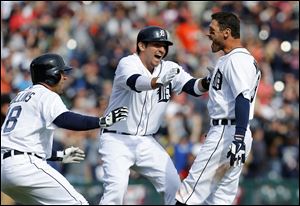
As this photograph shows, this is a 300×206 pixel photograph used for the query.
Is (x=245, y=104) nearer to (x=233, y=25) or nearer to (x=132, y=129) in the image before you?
(x=233, y=25)

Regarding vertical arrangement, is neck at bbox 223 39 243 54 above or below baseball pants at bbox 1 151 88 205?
above

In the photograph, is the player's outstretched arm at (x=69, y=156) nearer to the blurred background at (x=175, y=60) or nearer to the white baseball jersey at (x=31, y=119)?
the white baseball jersey at (x=31, y=119)

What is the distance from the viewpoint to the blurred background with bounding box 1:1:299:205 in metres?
14.2

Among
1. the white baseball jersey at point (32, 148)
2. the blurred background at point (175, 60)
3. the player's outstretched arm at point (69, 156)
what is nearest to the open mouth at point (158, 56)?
the player's outstretched arm at point (69, 156)

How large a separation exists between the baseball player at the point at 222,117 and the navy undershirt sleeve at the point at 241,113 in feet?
0.14

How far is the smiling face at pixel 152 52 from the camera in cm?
927

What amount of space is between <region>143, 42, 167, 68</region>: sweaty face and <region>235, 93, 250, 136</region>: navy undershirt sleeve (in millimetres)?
1204

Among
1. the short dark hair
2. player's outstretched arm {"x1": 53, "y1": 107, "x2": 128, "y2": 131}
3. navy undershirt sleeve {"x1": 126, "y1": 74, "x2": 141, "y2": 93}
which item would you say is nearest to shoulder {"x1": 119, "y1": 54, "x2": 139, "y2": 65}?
navy undershirt sleeve {"x1": 126, "y1": 74, "x2": 141, "y2": 93}

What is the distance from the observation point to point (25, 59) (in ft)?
52.0

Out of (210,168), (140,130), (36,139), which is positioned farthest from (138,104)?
(36,139)

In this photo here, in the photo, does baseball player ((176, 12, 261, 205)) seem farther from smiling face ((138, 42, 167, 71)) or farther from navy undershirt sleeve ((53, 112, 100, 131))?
navy undershirt sleeve ((53, 112, 100, 131))

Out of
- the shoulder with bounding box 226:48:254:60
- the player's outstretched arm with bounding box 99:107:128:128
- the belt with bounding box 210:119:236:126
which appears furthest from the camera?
the belt with bounding box 210:119:236:126

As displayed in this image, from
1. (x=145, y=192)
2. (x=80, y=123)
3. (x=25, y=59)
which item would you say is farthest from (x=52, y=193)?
(x=25, y=59)

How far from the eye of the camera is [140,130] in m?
9.34
